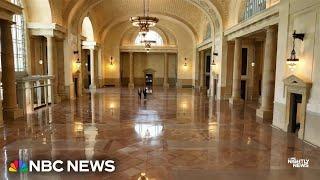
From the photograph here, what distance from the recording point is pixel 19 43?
16.8 m

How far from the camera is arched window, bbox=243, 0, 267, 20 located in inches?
558

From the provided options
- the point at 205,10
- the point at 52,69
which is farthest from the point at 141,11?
the point at 52,69

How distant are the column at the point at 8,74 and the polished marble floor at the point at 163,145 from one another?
0.80 meters

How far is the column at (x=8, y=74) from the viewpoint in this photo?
11812mm

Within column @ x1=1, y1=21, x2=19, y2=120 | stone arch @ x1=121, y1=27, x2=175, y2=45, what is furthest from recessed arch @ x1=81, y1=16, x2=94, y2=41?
column @ x1=1, y1=21, x2=19, y2=120

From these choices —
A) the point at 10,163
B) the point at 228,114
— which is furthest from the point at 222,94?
the point at 10,163

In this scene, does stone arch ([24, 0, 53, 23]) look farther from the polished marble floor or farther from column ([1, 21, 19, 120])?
the polished marble floor

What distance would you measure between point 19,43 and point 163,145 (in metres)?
13.1

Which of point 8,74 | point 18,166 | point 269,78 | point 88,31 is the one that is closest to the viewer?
point 18,166

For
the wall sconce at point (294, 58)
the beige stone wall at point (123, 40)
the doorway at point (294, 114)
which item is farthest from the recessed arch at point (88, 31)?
the doorway at point (294, 114)

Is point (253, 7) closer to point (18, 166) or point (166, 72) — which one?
point (18, 166)

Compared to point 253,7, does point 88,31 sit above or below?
above

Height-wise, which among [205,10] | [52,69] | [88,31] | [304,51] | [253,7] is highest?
[205,10]

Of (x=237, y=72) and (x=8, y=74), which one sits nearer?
(x=8, y=74)
